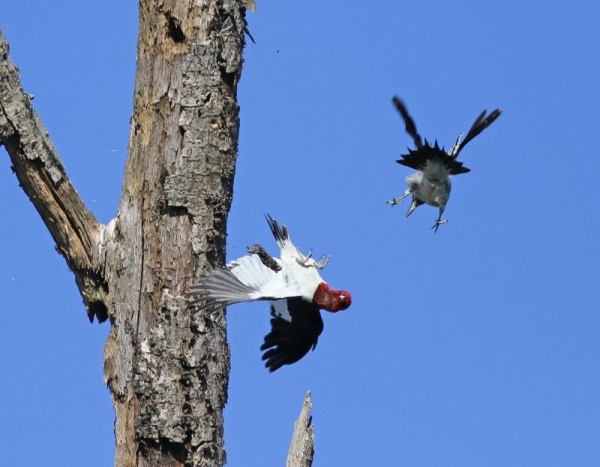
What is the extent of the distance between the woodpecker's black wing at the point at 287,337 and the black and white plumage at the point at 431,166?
1057 millimetres

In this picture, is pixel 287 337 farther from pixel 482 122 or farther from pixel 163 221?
pixel 482 122

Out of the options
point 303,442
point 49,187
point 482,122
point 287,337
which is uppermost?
point 482,122

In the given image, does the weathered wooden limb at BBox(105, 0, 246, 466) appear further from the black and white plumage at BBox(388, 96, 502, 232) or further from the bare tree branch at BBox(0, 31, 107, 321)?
the black and white plumage at BBox(388, 96, 502, 232)

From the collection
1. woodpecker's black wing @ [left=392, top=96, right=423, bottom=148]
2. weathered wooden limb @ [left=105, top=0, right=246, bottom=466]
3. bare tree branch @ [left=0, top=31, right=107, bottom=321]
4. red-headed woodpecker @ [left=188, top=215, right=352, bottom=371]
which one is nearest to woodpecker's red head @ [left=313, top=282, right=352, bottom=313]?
red-headed woodpecker @ [left=188, top=215, right=352, bottom=371]

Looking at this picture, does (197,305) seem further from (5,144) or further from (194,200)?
(5,144)

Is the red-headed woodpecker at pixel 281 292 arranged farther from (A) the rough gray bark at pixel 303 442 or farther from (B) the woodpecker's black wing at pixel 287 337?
(A) the rough gray bark at pixel 303 442

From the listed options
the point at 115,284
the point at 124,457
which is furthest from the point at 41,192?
the point at 124,457

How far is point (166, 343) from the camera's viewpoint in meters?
4.35

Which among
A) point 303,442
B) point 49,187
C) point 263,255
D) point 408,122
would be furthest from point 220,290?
point 408,122

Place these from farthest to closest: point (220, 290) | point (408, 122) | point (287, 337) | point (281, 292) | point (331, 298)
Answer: point (408, 122)
point (287, 337)
point (331, 298)
point (281, 292)
point (220, 290)

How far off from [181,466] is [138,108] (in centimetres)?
175

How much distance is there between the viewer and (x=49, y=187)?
4.53m

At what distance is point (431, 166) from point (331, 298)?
1358 mm

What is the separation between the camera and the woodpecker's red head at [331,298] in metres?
4.50
